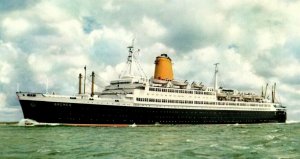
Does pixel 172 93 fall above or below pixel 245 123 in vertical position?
above

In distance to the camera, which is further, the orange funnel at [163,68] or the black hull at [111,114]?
the orange funnel at [163,68]

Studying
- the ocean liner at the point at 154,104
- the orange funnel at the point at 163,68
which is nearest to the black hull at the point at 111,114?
the ocean liner at the point at 154,104

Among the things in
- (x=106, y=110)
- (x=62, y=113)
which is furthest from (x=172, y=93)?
(x=62, y=113)

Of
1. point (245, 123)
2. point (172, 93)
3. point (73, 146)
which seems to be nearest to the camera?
point (73, 146)

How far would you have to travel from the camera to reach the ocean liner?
222 feet

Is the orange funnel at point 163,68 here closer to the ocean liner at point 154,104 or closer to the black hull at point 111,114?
the ocean liner at point 154,104

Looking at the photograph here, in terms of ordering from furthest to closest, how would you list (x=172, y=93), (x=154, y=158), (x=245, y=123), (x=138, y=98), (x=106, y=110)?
(x=245, y=123)
(x=172, y=93)
(x=138, y=98)
(x=106, y=110)
(x=154, y=158)

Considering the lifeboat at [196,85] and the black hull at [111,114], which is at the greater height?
the lifeboat at [196,85]

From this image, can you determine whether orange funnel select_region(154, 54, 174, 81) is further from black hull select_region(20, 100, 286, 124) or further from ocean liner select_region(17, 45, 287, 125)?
black hull select_region(20, 100, 286, 124)

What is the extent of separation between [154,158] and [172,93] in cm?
5784

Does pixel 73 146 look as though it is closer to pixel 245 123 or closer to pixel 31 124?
pixel 31 124

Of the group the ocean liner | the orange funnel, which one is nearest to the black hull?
the ocean liner

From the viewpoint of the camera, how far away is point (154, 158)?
2731 centimetres

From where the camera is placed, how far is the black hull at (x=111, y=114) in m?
67.0
